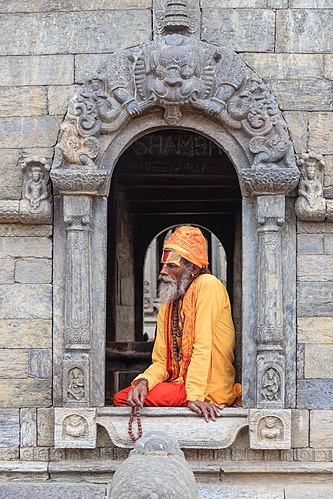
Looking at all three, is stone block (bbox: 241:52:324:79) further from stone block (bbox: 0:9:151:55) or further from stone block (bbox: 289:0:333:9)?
stone block (bbox: 0:9:151:55)

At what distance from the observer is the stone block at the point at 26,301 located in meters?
7.97

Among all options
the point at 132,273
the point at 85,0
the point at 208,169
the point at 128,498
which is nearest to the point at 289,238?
the point at 85,0

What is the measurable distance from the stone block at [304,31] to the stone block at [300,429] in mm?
2485

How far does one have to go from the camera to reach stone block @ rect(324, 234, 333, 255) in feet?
25.8

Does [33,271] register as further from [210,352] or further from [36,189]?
[210,352]

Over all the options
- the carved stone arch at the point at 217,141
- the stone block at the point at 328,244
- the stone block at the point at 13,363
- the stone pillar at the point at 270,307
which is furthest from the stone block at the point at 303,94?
the stone block at the point at 13,363

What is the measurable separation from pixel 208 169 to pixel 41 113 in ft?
13.8

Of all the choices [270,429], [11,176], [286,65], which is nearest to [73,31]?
[11,176]

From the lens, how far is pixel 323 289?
25.8 ft

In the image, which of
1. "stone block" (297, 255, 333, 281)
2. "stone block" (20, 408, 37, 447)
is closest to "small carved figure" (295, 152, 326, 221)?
"stone block" (297, 255, 333, 281)

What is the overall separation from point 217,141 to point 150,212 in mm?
5842

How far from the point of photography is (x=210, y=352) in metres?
8.09

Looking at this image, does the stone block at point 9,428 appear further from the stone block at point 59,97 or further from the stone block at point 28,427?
the stone block at point 59,97

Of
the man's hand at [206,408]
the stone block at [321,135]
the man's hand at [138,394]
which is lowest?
the man's hand at [206,408]
